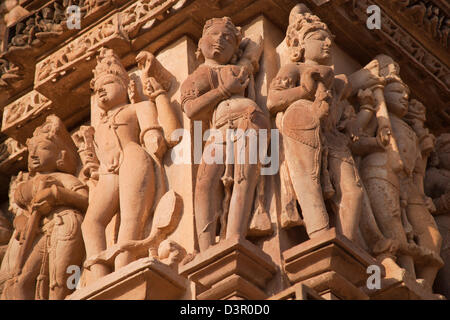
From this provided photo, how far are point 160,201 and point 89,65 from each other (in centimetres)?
152

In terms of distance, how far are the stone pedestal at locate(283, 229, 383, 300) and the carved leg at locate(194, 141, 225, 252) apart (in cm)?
52

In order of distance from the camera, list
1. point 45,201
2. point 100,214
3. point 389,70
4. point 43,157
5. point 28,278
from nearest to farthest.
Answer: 1. point 100,214
2. point 28,278
3. point 45,201
4. point 389,70
5. point 43,157

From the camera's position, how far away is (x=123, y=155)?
783cm

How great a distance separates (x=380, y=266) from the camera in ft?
23.1

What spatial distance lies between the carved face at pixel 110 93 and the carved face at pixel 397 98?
5.74ft

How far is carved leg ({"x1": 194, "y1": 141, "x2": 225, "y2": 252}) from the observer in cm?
715

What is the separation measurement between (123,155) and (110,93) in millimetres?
507

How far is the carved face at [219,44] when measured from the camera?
7.81m

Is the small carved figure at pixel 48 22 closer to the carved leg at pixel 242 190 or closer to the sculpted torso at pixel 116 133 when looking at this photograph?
the sculpted torso at pixel 116 133

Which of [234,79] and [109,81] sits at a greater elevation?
[109,81]

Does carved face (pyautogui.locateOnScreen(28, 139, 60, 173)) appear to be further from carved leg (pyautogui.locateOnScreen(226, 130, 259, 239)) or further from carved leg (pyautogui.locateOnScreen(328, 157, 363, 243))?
carved leg (pyautogui.locateOnScreen(328, 157, 363, 243))

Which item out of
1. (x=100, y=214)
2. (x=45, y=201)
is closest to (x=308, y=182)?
(x=100, y=214)

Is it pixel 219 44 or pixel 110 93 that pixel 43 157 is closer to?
pixel 110 93
